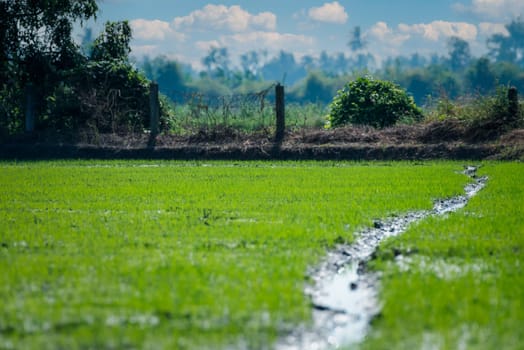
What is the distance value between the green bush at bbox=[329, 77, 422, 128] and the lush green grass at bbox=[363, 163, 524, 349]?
52.3ft

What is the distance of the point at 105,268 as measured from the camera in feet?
26.3

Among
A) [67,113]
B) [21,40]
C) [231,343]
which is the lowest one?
[231,343]

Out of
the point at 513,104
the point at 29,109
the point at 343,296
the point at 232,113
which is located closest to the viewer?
the point at 343,296

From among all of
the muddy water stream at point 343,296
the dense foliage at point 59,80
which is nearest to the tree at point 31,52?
the dense foliage at point 59,80

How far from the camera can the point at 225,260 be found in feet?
27.6

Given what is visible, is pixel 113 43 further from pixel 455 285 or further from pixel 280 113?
pixel 455 285

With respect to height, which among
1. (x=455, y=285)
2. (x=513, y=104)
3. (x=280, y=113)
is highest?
(x=513, y=104)

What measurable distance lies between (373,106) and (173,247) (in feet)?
63.6

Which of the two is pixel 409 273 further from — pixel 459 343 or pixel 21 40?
pixel 21 40

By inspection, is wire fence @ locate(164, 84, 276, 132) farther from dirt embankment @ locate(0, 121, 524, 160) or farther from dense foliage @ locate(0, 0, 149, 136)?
dense foliage @ locate(0, 0, 149, 136)

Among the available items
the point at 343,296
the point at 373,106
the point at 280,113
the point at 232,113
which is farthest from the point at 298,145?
the point at 343,296

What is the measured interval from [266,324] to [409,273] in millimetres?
2334

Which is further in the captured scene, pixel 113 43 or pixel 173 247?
pixel 113 43

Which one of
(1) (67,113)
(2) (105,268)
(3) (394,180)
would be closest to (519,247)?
(2) (105,268)
